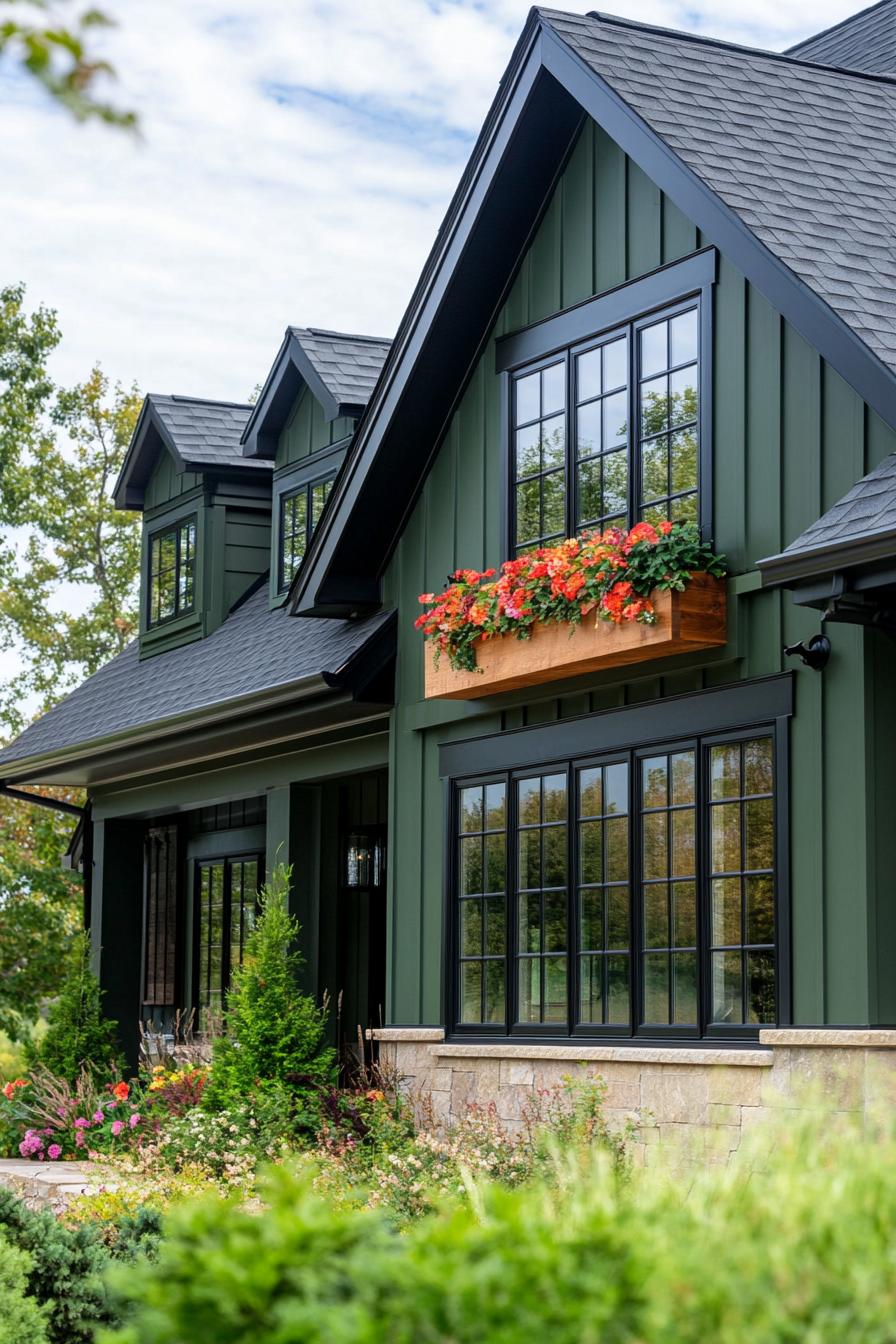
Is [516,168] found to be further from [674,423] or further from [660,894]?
[660,894]

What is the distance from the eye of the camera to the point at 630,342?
10.1m

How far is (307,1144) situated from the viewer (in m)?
11.1

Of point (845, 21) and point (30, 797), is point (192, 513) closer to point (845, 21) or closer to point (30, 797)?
point (30, 797)

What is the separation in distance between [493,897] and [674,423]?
3.12 meters

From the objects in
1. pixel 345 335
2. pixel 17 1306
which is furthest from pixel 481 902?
pixel 345 335

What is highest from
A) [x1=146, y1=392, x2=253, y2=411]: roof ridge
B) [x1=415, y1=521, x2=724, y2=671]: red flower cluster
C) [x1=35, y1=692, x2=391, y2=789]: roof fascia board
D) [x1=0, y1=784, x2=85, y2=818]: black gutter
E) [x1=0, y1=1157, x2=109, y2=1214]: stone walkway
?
[x1=146, y1=392, x2=253, y2=411]: roof ridge

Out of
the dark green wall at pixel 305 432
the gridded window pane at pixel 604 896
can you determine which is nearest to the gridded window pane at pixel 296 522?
the dark green wall at pixel 305 432

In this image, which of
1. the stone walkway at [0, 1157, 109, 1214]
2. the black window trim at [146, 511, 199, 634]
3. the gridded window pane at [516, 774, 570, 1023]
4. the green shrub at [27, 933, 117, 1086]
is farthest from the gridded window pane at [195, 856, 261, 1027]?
the gridded window pane at [516, 774, 570, 1023]

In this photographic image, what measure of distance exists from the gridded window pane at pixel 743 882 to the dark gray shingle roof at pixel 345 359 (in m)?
6.53

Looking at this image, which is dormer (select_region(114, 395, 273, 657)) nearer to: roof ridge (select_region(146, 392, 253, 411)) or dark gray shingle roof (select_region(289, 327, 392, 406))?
roof ridge (select_region(146, 392, 253, 411))

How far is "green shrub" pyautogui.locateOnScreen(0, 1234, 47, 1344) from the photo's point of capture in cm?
557

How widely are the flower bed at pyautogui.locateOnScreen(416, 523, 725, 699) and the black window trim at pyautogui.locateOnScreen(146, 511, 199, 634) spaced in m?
5.98

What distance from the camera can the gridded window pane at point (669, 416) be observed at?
9555mm

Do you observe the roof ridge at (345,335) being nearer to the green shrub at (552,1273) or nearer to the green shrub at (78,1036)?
the green shrub at (78,1036)
